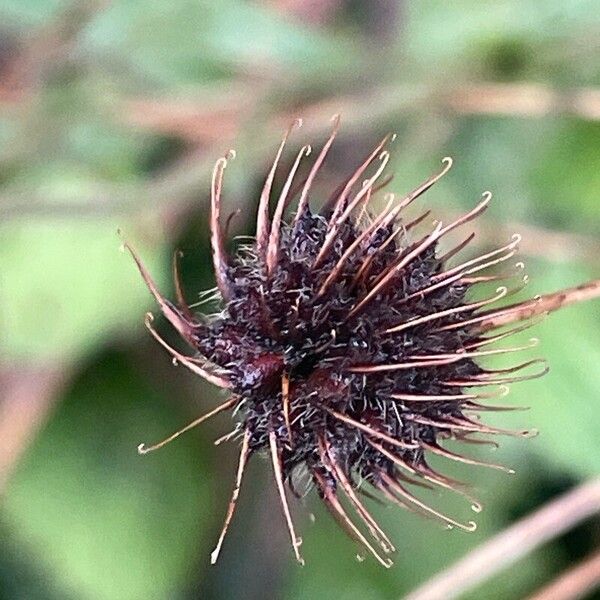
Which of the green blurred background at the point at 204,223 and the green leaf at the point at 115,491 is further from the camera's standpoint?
the green leaf at the point at 115,491

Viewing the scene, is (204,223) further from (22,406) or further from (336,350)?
(336,350)

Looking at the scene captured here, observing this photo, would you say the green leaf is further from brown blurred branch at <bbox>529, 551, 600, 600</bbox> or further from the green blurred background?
brown blurred branch at <bbox>529, 551, 600, 600</bbox>

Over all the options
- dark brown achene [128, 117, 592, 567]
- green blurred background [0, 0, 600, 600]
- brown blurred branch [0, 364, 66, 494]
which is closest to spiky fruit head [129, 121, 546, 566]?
dark brown achene [128, 117, 592, 567]

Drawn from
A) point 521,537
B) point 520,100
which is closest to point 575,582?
point 521,537

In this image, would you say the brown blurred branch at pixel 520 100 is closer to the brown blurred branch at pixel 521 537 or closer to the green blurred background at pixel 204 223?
the green blurred background at pixel 204 223

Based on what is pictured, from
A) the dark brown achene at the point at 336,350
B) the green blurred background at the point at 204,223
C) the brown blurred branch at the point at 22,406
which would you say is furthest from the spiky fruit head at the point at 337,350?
the brown blurred branch at the point at 22,406

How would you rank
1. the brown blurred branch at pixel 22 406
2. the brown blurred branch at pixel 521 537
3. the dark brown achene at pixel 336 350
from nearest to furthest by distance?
the dark brown achene at pixel 336 350 → the brown blurred branch at pixel 521 537 → the brown blurred branch at pixel 22 406

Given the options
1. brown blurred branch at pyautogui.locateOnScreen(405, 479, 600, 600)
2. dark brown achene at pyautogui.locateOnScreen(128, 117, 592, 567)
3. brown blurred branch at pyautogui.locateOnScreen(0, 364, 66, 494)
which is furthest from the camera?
brown blurred branch at pyautogui.locateOnScreen(0, 364, 66, 494)
